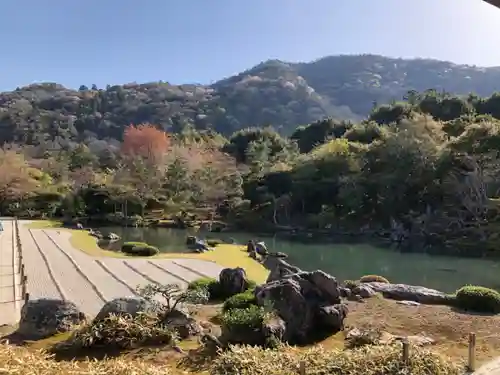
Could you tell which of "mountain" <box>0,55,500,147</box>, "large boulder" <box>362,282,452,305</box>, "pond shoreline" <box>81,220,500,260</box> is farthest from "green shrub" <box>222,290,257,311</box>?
"mountain" <box>0,55,500,147</box>

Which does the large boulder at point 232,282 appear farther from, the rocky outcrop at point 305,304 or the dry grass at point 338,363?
the dry grass at point 338,363

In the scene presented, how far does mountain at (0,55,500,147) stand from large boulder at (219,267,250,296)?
2820 inches

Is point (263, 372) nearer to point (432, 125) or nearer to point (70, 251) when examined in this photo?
point (70, 251)

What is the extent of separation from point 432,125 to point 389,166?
5381 mm

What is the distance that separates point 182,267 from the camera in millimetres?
20062

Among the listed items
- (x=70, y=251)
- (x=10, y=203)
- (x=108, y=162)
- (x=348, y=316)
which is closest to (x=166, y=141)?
(x=108, y=162)

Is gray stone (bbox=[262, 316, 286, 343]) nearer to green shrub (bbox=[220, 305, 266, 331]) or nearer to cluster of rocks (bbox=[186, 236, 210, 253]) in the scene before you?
green shrub (bbox=[220, 305, 266, 331])

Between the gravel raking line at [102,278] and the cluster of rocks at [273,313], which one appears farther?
the gravel raking line at [102,278]

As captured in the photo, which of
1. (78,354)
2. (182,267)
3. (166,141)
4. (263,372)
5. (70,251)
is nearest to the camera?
(263,372)

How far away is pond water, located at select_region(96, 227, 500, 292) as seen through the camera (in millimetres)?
20406

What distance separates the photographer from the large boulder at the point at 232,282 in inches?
517

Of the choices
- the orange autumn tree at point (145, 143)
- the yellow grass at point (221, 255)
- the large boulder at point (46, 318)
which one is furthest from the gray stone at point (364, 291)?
the orange autumn tree at point (145, 143)

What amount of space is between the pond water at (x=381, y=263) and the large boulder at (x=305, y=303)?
10.6 meters

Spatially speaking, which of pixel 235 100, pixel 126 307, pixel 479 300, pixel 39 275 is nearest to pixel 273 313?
pixel 126 307
